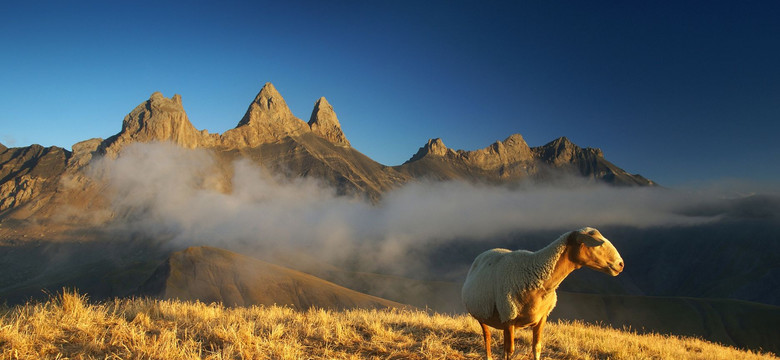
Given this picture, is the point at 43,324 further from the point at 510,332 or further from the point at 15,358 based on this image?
the point at 510,332

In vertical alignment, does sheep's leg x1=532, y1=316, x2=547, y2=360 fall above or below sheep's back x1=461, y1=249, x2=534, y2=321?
below

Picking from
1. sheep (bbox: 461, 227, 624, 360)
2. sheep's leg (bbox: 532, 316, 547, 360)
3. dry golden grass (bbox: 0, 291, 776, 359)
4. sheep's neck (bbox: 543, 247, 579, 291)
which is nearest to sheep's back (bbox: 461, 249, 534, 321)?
sheep (bbox: 461, 227, 624, 360)

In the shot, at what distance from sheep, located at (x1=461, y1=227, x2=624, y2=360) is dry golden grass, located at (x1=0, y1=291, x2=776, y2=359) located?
3.43ft

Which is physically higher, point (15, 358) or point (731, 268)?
point (15, 358)

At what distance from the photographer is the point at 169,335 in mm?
6203

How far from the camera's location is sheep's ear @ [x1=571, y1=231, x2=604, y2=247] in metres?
6.14

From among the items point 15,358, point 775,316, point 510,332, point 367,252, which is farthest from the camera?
point 367,252

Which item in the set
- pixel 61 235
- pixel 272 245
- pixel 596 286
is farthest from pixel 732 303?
pixel 61 235

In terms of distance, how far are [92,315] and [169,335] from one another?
2.19 m

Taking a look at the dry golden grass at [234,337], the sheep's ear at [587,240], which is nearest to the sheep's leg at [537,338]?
the dry golden grass at [234,337]

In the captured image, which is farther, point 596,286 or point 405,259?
point 405,259

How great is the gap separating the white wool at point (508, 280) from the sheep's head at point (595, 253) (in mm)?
240

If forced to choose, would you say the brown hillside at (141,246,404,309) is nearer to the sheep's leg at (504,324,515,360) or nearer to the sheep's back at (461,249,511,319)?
the sheep's back at (461,249,511,319)

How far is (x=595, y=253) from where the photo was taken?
6145 millimetres
